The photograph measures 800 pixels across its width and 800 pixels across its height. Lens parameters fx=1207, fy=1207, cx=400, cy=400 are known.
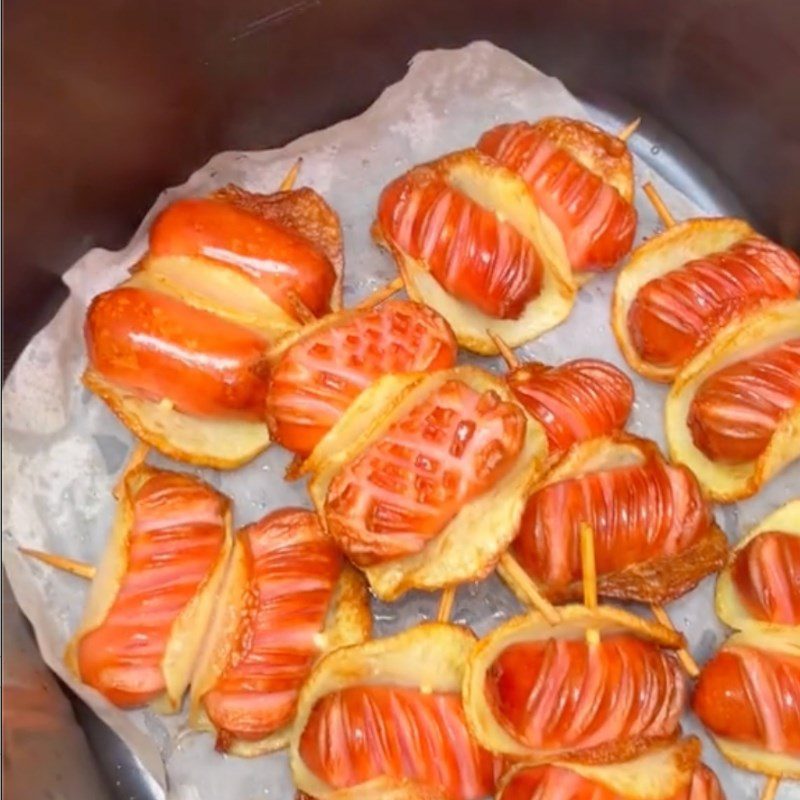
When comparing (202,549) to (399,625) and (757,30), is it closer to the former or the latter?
(399,625)

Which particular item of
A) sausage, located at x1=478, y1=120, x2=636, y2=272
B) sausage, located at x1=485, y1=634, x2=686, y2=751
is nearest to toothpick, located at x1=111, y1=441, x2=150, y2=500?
sausage, located at x1=485, y1=634, x2=686, y2=751

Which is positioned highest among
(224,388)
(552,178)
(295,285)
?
(552,178)

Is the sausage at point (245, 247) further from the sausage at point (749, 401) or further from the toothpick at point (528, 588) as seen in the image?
the sausage at point (749, 401)

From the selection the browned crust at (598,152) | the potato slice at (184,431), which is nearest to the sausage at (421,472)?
the potato slice at (184,431)

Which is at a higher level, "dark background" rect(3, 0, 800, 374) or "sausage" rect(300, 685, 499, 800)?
"dark background" rect(3, 0, 800, 374)

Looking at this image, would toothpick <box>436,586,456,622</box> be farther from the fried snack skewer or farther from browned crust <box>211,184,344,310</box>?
browned crust <box>211,184,344,310</box>

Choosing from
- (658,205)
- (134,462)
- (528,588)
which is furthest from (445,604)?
(658,205)

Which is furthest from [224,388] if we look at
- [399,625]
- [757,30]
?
[757,30]

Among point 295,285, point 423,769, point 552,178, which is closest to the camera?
point 423,769
